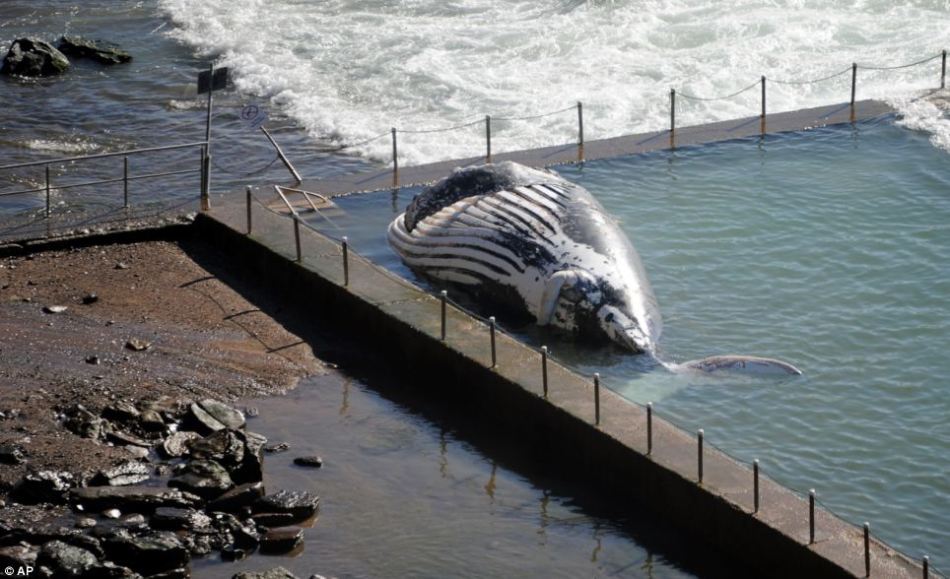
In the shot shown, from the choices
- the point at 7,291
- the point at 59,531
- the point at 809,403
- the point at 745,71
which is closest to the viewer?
the point at 59,531

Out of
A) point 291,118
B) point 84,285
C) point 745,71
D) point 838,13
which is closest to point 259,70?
point 291,118

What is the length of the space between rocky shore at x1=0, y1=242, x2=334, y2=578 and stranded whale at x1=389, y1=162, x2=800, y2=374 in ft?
7.78

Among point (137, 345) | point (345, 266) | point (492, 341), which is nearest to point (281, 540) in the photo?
point (492, 341)

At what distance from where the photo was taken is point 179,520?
15.1m

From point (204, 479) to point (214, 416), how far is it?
1.70 m

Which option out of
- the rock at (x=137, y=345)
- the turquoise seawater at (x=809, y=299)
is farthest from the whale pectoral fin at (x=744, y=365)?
the rock at (x=137, y=345)

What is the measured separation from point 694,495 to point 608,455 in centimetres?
125

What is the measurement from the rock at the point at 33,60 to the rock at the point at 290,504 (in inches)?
959

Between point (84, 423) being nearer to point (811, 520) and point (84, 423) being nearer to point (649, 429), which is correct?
point (649, 429)

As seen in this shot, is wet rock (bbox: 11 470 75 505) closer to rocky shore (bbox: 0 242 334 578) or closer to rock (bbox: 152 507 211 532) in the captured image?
rocky shore (bbox: 0 242 334 578)

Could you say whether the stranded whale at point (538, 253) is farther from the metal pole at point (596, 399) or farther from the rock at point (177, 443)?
the rock at point (177, 443)

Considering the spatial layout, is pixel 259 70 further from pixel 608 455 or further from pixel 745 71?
pixel 608 455

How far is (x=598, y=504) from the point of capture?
15.9m

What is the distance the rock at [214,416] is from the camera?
17.2m
